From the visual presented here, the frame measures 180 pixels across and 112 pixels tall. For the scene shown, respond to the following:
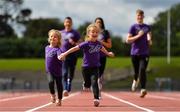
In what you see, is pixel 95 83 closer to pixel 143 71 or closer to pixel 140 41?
pixel 143 71

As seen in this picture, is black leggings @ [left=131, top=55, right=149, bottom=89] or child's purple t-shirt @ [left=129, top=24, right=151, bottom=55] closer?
black leggings @ [left=131, top=55, right=149, bottom=89]

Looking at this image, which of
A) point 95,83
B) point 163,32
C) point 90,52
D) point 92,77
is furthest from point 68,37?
point 163,32

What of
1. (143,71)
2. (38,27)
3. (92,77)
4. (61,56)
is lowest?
(92,77)

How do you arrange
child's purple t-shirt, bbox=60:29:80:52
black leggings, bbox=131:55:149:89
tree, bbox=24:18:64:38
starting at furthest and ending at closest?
1. tree, bbox=24:18:64:38
2. child's purple t-shirt, bbox=60:29:80:52
3. black leggings, bbox=131:55:149:89

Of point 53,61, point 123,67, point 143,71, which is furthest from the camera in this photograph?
point 123,67

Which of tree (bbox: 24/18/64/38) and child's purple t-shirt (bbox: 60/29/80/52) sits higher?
tree (bbox: 24/18/64/38)

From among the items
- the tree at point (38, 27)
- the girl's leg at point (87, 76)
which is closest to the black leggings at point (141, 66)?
the girl's leg at point (87, 76)

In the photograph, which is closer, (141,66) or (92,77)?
(92,77)

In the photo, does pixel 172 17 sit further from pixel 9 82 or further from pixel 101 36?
pixel 101 36

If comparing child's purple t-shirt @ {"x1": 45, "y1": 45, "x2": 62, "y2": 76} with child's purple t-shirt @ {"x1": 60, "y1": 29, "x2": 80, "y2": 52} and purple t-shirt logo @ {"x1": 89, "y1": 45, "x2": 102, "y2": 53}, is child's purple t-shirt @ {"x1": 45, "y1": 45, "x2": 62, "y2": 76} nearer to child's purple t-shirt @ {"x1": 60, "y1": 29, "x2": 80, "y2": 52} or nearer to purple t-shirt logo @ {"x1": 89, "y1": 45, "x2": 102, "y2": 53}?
purple t-shirt logo @ {"x1": 89, "y1": 45, "x2": 102, "y2": 53}

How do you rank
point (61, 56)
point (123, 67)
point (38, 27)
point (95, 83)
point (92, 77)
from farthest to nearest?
point (38, 27), point (123, 67), point (92, 77), point (95, 83), point (61, 56)

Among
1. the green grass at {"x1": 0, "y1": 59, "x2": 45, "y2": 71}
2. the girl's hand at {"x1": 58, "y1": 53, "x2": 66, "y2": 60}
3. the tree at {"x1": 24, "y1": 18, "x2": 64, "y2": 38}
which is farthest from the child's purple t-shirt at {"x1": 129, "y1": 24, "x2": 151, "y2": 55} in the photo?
the tree at {"x1": 24, "y1": 18, "x2": 64, "y2": 38}

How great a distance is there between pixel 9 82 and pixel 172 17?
396 feet

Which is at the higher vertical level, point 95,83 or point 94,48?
point 94,48
